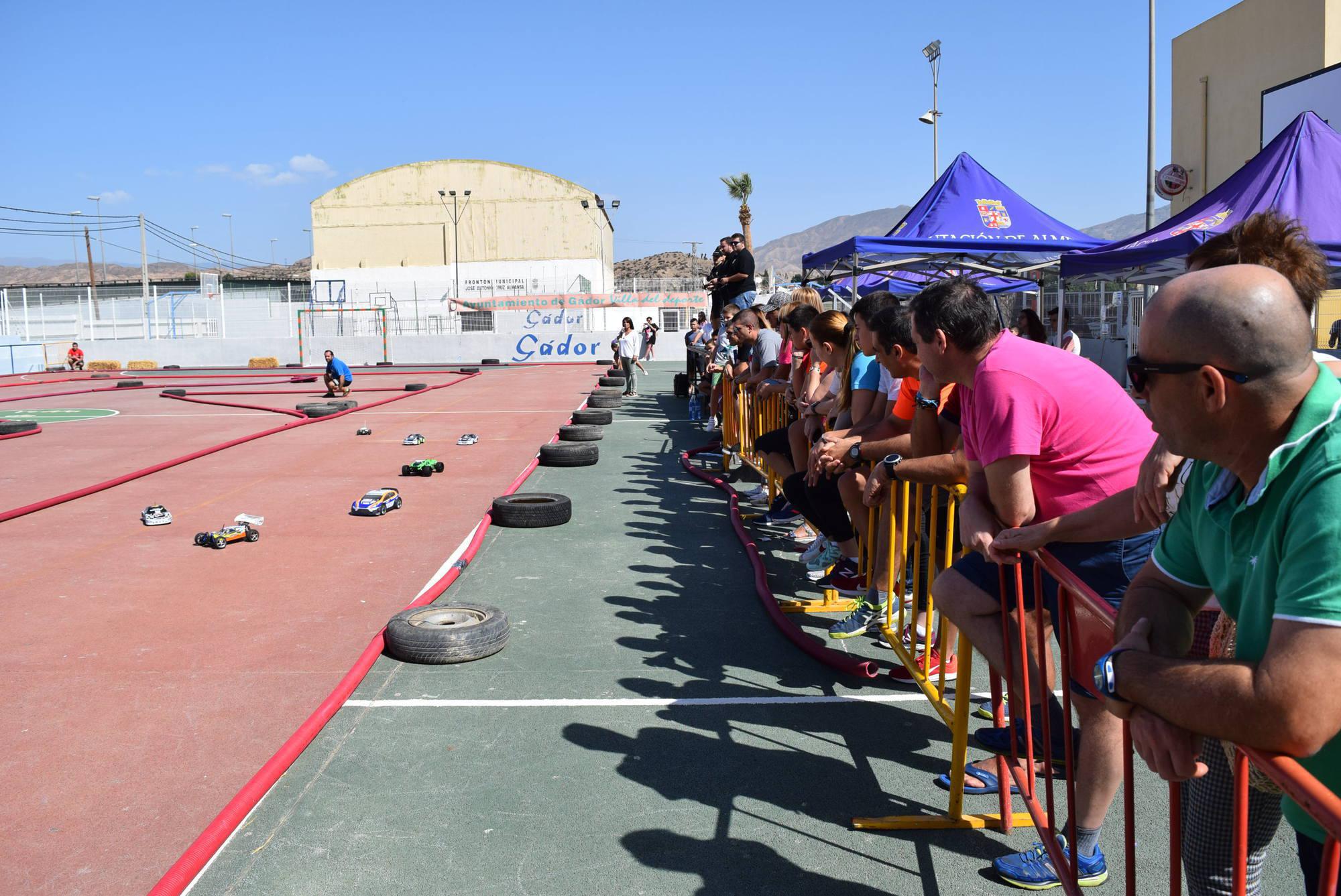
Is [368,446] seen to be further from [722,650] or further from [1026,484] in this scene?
[1026,484]

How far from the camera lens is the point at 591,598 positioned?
6.15 m

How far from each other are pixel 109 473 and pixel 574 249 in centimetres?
6464

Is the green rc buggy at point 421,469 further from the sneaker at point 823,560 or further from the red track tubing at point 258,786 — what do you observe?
the sneaker at point 823,560

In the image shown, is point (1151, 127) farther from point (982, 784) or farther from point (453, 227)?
point (453, 227)

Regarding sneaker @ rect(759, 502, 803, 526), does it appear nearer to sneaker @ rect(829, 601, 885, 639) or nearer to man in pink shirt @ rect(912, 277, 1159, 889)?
sneaker @ rect(829, 601, 885, 639)

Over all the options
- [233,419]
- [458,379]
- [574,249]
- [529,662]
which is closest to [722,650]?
[529,662]

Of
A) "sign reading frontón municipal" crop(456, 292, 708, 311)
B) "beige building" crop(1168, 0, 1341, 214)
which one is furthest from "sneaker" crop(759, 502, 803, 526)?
"sign reading frontón municipal" crop(456, 292, 708, 311)

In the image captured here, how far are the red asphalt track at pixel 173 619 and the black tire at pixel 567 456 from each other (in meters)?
0.34

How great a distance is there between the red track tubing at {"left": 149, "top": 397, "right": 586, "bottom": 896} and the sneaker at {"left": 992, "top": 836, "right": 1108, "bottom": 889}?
2501mm

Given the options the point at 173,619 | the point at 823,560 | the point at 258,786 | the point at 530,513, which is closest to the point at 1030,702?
the point at 258,786

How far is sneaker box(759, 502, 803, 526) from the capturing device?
8000mm

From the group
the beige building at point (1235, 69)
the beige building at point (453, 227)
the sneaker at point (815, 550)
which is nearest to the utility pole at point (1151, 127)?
the beige building at point (1235, 69)

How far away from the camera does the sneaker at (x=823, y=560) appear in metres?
6.45

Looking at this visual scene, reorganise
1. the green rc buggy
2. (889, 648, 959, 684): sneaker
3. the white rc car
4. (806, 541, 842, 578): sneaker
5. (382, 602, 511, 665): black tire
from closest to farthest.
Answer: (889, 648, 959, 684): sneaker
(382, 602, 511, 665): black tire
(806, 541, 842, 578): sneaker
the white rc car
the green rc buggy
